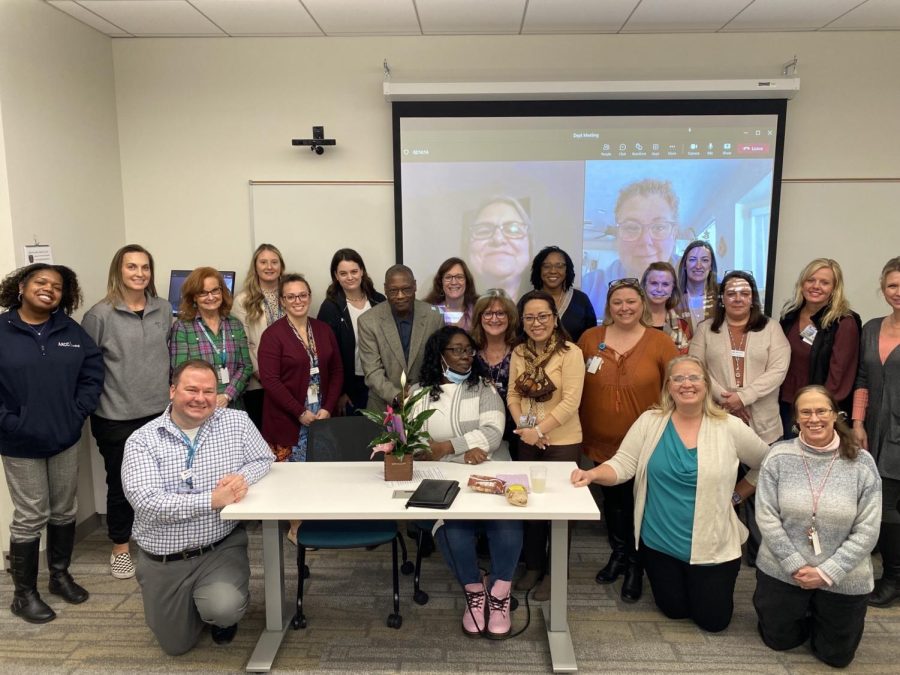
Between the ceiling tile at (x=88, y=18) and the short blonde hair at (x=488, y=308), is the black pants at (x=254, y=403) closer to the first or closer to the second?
the short blonde hair at (x=488, y=308)

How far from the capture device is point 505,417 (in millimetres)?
3045

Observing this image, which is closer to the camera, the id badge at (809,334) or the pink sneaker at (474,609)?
the pink sneaker at (474,609)

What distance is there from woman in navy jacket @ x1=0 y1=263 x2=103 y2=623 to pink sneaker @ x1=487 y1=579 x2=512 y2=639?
6.46 ft

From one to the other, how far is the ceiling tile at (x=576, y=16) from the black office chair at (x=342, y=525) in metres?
2.54

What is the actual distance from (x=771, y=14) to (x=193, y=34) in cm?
356

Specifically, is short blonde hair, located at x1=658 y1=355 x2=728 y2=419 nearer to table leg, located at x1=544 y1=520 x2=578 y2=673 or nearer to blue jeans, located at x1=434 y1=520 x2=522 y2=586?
table leg, located at x1=544 y1=520 x2=578 y2=673

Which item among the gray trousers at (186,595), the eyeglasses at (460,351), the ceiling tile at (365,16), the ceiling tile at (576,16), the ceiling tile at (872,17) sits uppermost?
the ceiling tile at (872,17)

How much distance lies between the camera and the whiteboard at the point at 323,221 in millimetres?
4117

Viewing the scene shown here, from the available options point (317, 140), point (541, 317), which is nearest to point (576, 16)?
point (317, 140)

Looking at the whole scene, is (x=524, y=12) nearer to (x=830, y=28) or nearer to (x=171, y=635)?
(x=830, y=28)

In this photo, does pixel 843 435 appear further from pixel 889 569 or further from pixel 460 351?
pixel 460 351

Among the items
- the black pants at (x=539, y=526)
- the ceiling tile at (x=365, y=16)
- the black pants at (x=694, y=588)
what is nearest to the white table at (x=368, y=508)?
the black pants at (x=539, y=526)

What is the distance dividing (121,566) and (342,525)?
1.35 metres

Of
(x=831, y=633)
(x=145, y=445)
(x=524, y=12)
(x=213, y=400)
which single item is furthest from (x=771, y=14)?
(x=145, y=445)
